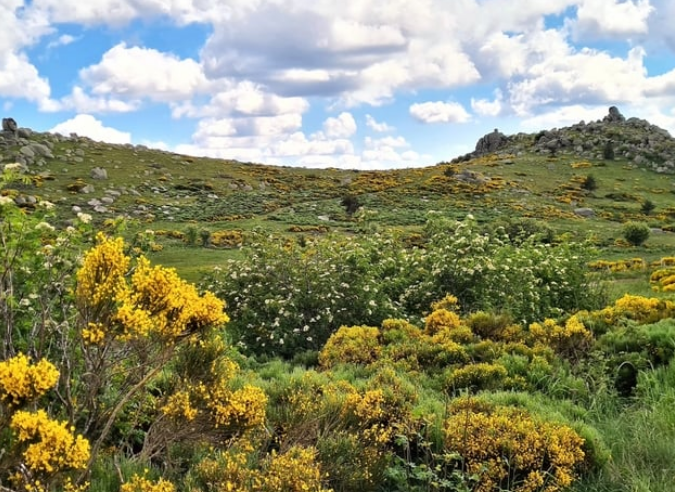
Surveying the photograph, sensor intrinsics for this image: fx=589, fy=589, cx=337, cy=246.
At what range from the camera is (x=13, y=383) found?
2.43 meters

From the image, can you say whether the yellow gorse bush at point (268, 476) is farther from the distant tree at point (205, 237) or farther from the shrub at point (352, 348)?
the distant tree at point (205, 237)

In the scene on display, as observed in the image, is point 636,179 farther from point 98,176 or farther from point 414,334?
point 414,334

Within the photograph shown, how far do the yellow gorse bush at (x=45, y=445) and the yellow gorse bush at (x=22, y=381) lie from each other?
7 centimetres

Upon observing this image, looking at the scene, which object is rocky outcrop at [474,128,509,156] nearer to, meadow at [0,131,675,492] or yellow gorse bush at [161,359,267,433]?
meadow at [0,131,675,492]

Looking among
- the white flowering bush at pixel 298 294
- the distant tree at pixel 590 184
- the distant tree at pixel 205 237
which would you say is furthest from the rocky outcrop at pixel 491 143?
the white flowering bush at pixel 298 294

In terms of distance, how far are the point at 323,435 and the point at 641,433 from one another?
3.00m

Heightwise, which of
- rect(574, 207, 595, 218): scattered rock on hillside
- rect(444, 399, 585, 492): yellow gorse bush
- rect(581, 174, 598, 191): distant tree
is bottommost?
rect(444, 399, 585, 492): yellow gorse bush

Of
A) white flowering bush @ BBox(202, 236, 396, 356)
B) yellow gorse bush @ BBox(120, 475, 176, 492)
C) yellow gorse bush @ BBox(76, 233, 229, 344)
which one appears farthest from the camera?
white flowering bush @ BBox(202, 236, 396, 356)

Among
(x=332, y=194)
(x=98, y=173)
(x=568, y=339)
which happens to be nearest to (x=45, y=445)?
(x=568, y=339)

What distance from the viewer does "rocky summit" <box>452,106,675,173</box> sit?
66000mm

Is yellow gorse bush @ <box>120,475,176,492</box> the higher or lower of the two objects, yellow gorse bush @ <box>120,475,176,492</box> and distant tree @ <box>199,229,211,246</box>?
the lower

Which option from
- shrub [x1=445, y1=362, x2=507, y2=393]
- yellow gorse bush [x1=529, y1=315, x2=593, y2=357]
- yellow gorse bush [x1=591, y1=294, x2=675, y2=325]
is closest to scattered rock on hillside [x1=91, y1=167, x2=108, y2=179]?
yellow gorse bush [x1=591, y1=294, x2=675, y2=325]

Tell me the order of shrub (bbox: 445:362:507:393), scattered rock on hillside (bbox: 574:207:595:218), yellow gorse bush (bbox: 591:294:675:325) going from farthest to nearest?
scattered rock on hillside (bbox: 574:207:595:218), yellow gorse bush (bbox: 591:294:675:325), shrub (bbox: 445:362:507:393)

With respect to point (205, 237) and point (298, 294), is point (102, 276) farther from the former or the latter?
point (205, 237)
